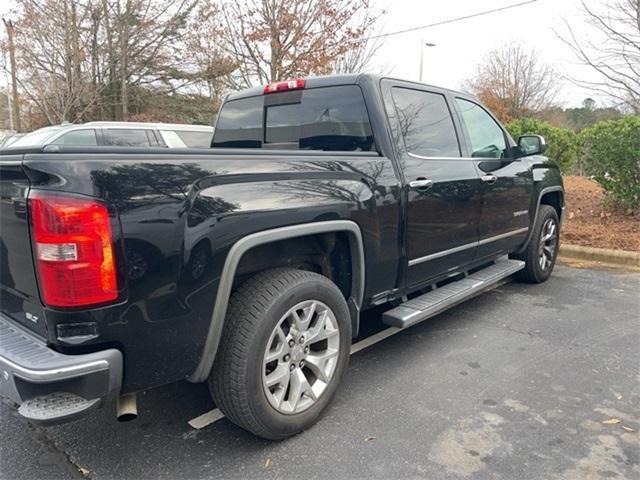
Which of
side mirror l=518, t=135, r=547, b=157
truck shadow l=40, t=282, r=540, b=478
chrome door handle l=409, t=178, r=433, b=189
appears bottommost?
truck shadow l=40, t=282, r=540, b=478

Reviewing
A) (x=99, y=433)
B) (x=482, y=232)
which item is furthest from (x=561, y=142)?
(x=99, y=433)

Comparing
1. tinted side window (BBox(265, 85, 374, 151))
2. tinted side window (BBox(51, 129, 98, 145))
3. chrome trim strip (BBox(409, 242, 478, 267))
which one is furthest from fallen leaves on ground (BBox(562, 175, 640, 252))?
tinted side window (BBox(51, 129, 98, 145))

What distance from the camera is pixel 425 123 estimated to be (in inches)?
144

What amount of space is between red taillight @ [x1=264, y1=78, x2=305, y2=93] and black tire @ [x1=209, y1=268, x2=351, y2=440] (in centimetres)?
167

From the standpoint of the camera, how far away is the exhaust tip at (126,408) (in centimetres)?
212

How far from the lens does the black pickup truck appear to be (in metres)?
1.86

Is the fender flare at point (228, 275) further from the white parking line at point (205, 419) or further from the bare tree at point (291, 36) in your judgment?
the bare tree at point (291, 36)

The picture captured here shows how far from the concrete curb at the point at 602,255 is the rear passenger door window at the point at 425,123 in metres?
3.89

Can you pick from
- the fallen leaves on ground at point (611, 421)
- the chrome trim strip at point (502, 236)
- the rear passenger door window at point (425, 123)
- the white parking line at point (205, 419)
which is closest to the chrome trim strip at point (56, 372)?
the white parking line at point (205, 419)

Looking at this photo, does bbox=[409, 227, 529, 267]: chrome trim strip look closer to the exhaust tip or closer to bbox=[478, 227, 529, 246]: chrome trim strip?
bbox=[478, 227, 529, 246]: chrome trim strip

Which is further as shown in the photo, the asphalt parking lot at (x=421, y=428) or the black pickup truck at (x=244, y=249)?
the asphalt parking lot at (x=421, y=428)

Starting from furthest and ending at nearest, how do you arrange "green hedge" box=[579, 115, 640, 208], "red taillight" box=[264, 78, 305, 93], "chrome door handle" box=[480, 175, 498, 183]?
"green hedge" box=[579, 115, 640, 208], "chrome door handle" box=[480, 175, 498, 183], "red taillight" box=[264, 78, 305, 93]

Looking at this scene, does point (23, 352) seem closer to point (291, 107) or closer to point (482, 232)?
point (291, 107)

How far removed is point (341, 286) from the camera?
3045 millimetres
